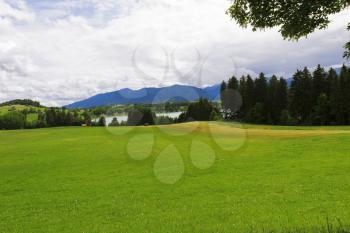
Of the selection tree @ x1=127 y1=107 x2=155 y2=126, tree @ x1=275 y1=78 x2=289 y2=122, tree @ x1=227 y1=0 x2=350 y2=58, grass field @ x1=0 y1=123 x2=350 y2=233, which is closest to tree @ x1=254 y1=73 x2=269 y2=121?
tree @ x1=275 y1=78 x2=289 y2=122

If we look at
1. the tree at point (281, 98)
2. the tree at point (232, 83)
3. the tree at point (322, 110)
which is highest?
the tree at point (232, 83)

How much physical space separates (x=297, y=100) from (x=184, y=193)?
10200 centimetres

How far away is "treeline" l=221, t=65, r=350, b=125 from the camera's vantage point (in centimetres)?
10650

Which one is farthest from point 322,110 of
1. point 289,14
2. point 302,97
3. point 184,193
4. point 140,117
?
point 289,14

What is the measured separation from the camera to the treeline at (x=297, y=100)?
106 meters

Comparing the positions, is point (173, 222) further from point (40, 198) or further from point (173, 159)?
point (173, 159)

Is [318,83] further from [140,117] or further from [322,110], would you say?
[140,117]

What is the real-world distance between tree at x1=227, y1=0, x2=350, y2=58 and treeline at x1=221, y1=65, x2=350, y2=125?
95.0 meters

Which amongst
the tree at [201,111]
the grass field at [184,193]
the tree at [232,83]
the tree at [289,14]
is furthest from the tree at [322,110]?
the tree at [289,14]

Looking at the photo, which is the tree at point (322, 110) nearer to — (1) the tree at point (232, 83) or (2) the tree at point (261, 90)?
(2) the tree at point (261, 90)

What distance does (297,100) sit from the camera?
120 metres

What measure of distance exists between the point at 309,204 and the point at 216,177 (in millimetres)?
10223

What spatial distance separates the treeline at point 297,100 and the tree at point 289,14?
95.0 meters

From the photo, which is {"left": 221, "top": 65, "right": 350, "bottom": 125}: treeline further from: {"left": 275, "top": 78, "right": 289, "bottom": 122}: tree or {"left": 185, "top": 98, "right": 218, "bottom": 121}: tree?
{"left": 185, "top": 98, "right": 218, "bottom": 121}: tree
